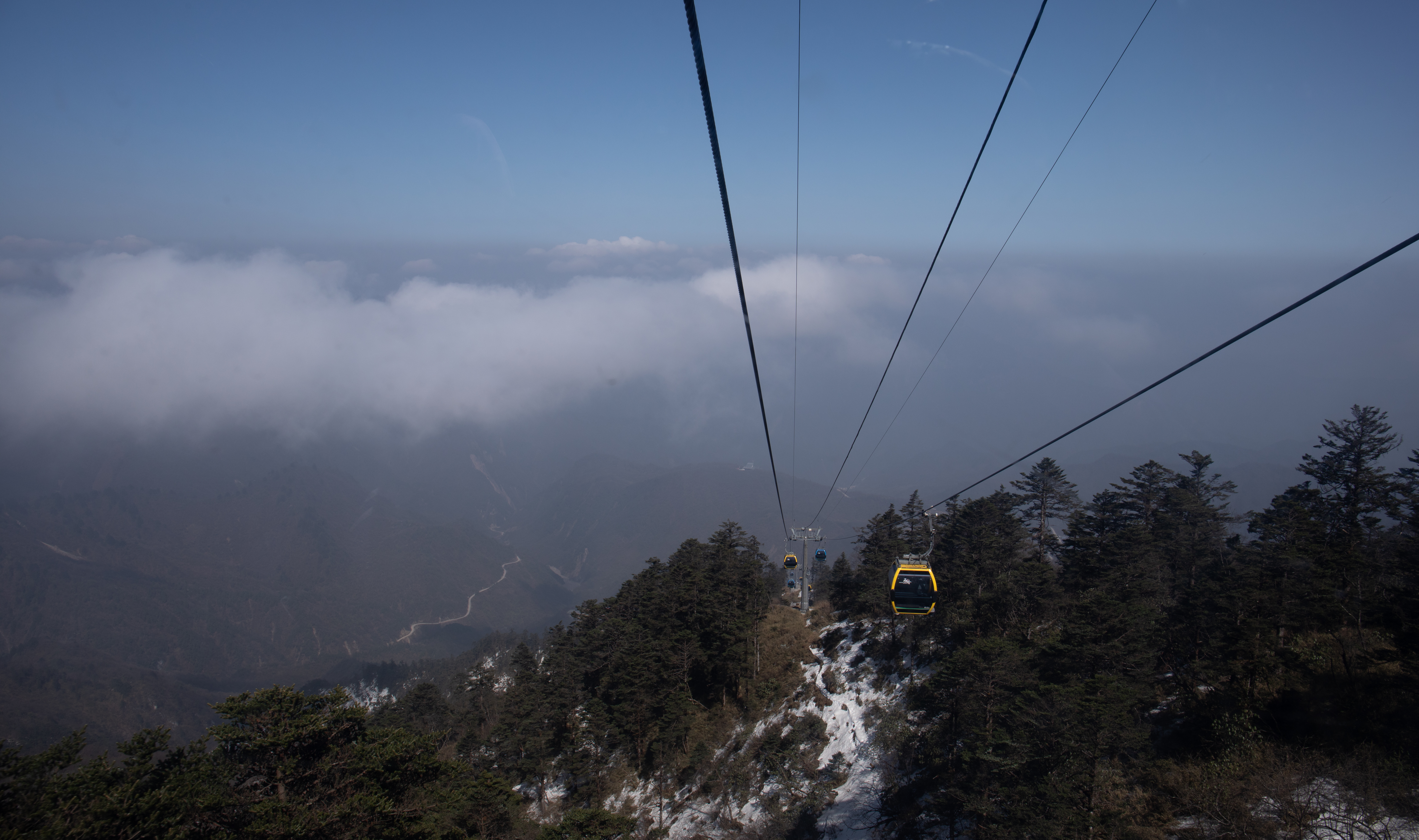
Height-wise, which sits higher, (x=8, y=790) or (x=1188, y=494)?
(x=1188, y=494)

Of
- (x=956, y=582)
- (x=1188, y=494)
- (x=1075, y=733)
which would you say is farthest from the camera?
(x=1188, y=494)

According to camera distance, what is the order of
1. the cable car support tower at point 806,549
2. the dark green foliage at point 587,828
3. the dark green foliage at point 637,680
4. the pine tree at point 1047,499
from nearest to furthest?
the dark green foliage at point 587,828, the cable car support tower at point 806,549, the dark green foliage at point 637,680, the pine tree at point 1047,499

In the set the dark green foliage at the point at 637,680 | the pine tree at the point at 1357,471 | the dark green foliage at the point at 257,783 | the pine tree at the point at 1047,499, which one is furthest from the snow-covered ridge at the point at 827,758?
the pine tree at the point at 1357,471

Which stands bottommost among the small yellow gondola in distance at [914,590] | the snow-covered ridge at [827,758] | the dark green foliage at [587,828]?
the snow-covered ridge at [827,758]

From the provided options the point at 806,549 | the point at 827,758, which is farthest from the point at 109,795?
the point at 806,549

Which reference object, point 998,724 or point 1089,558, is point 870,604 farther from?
point 998,724

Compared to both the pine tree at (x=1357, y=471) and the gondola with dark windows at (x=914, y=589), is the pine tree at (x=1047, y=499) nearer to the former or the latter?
the pine tree at (x=1357, y=471)

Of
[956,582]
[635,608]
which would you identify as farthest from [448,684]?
[956,582]

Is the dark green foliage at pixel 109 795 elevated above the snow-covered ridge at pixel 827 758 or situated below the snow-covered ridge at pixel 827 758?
above
